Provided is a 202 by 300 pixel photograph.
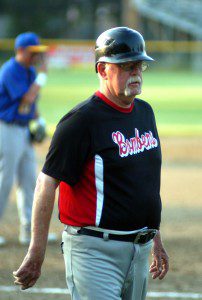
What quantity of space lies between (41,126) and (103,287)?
4876 millimetres

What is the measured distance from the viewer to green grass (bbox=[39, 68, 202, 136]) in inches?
797

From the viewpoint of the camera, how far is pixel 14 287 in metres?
6.91

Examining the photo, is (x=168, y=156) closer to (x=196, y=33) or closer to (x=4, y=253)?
(x=4, y=253)

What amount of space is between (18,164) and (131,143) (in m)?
4.33

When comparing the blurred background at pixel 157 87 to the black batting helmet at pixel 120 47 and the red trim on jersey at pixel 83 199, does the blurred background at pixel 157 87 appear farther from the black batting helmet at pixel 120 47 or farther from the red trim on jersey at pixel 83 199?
the black batting helmet at pixel 120 47

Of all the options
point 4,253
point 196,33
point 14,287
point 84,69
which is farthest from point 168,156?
point 196,33

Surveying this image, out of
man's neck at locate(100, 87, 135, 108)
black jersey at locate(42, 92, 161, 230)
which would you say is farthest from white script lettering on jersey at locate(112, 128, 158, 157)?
man's neck at locate(100, 87, 135, 108)

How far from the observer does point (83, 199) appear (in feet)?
14.5

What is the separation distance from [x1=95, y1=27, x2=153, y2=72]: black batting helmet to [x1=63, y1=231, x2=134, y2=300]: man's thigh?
98 cm

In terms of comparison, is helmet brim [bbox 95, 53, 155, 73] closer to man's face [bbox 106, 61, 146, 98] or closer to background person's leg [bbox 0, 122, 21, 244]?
man's face [bbox 106, 61, 146, 98]

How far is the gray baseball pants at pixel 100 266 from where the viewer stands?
14.1 feet

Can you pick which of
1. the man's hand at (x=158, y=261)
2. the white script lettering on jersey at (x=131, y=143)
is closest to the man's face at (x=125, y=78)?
the white script lettering on jersey at (x=131, y=143)

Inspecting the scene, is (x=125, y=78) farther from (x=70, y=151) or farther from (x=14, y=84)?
(x=14, y=84)

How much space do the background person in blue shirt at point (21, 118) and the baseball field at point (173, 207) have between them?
0.51 meters
